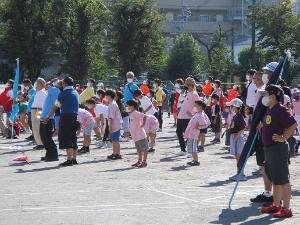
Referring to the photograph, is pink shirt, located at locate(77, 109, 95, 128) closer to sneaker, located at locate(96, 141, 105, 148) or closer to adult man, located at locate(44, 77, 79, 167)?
sneaker, located at locate(96, 141, 105, 148)

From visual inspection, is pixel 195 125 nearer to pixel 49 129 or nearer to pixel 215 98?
pixel 49 129

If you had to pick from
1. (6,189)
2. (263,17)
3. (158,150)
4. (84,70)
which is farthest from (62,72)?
(6,189)

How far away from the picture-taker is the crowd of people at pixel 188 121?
8922 mm

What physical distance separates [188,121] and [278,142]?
738 centimetres

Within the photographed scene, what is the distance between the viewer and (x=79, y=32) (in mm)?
45188

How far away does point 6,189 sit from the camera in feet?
36.9

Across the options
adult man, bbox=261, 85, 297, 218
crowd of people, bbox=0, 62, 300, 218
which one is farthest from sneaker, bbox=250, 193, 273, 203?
adult man, bbox=261, 85, 297, 218

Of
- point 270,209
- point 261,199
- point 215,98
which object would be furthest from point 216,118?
point 270,209

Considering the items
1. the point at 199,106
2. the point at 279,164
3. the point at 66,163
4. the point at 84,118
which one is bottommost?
the point at 66,163

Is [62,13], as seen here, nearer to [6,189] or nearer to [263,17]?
[263,17]

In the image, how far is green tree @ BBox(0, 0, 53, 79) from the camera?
45.0m

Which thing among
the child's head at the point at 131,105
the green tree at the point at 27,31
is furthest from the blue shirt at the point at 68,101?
the green tree at the point at 27,31

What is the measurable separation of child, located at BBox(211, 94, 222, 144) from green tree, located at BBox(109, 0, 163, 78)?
24834 millimetres

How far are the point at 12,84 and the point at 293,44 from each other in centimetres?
2498
